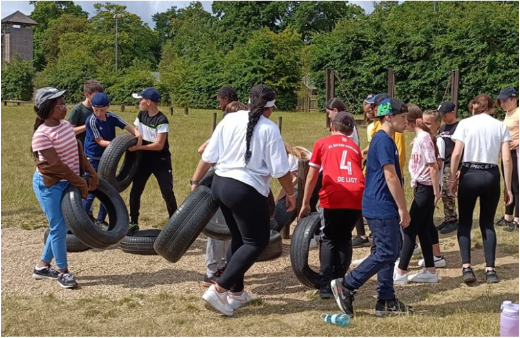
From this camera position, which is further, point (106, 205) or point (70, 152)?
point (106, 205)

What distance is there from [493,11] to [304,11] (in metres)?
25.3

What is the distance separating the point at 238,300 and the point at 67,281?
1646mm

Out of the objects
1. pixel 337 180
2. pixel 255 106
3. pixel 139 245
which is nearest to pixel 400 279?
pixel 337 180

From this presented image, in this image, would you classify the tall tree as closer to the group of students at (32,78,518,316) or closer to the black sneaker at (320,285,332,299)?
the group of students at (32,78,518,316)

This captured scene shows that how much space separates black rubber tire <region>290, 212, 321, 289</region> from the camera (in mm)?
5602

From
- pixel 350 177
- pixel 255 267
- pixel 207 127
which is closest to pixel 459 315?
pixel 350 177

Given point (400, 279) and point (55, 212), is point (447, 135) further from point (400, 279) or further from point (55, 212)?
point (55, 212)

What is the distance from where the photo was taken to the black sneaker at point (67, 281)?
580 centimetres

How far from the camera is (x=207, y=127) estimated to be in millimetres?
26359

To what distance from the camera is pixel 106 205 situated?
6.57m

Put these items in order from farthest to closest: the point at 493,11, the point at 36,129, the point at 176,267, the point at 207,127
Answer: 1. the point at 493,11
2. the point at 207,127
3. the point at 176,267
4. the point at 36,129

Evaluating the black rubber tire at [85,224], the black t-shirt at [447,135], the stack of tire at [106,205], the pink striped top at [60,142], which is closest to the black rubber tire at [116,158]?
the stack of tire at [106,205]

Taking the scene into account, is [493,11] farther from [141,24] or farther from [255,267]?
[141,24]

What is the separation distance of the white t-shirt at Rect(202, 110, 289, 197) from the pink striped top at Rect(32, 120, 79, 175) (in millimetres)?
1635
